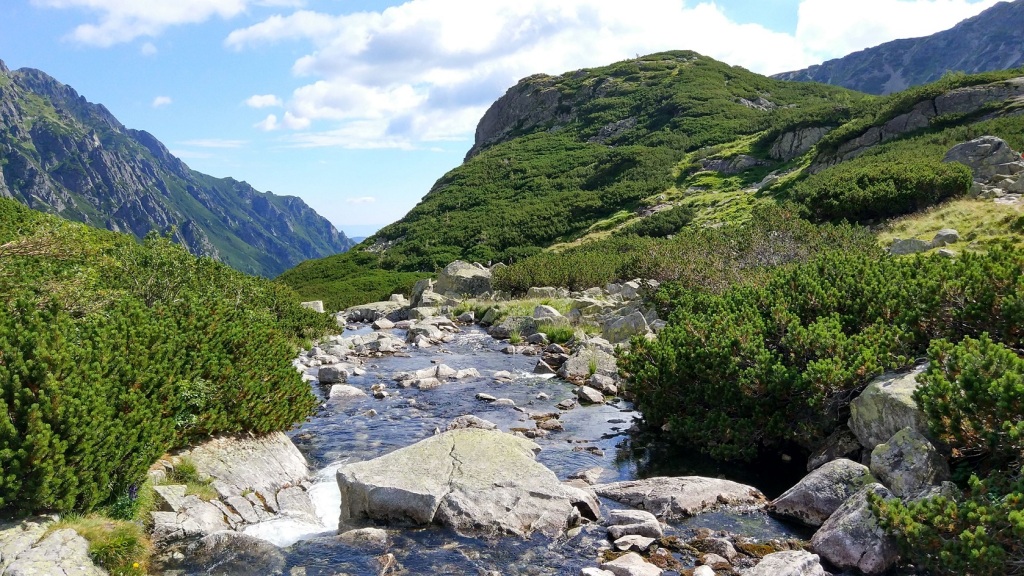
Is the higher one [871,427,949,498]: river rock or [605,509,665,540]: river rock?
[871,427,949,498]: river rock

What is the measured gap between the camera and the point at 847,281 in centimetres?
1283

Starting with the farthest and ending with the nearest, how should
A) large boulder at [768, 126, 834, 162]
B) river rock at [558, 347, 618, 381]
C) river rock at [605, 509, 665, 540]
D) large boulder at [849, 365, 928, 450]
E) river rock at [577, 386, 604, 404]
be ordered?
large boulder at [768, 126, 834, 162], river rock at [558, 347, 618, 381], river rock at [577, 386, 604, 404], large boulder at [849, 365, 928, 450], river rock at [605, 509, 665, 540]

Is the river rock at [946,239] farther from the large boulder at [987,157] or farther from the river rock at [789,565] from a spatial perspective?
the river rock at [789,565]

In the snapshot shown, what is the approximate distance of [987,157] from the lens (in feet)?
114

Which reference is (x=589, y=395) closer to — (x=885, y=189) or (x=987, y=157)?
(x=885, y=189)

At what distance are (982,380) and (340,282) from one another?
6097cm

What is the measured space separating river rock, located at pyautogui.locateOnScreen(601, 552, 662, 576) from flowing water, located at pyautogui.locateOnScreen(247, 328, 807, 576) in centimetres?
37

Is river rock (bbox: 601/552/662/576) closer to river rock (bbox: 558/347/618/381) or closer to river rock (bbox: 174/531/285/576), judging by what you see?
river rock (bbox: 174/531/285/576)

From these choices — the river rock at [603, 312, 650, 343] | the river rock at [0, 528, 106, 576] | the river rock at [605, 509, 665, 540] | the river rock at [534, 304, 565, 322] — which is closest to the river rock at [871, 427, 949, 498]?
the river rock at [605, 509, 665, 540]

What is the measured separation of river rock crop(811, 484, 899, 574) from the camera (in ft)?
24.3

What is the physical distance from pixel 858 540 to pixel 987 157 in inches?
1444

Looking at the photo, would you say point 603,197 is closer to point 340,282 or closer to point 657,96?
point 340,282

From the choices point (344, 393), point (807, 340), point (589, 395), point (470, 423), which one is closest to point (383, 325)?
point (344, 393)

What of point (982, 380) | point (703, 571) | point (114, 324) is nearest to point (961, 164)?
point (982, 380)
